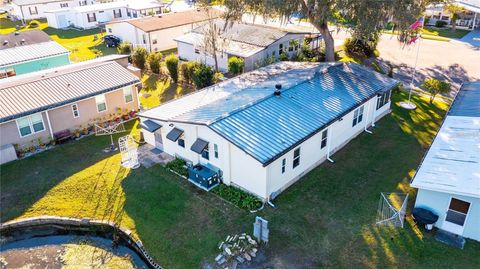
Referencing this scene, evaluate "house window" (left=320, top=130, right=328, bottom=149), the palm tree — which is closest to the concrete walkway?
the palm tree

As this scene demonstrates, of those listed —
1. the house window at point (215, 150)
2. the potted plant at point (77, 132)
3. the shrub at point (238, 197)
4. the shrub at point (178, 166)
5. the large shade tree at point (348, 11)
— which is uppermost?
the large shade tree at point (348, 11)

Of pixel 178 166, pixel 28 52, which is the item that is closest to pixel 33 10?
pixel 28 52

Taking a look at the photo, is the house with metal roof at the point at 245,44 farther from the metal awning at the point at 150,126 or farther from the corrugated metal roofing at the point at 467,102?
the corrugated metal roofing at the point at 467,102

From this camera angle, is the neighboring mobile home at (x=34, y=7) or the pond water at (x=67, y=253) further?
the neighboring mobile home at (x=34, y=7)

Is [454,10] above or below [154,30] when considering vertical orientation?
above

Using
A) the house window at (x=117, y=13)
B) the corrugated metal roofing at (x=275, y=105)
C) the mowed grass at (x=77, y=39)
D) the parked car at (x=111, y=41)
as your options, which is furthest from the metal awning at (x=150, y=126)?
the house window at (x=117, y=13)

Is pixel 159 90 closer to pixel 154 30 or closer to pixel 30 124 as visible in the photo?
pixel 30 124
